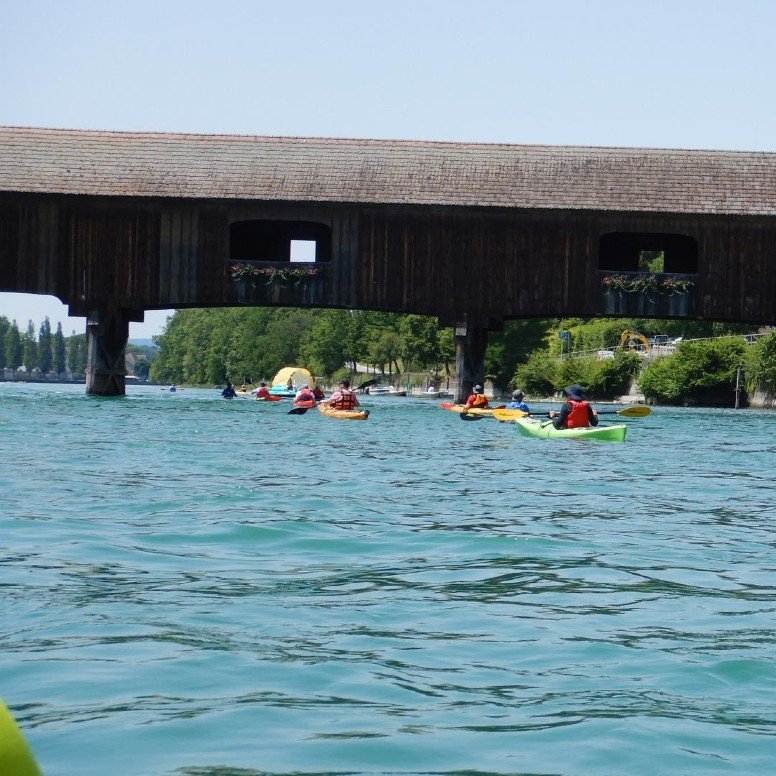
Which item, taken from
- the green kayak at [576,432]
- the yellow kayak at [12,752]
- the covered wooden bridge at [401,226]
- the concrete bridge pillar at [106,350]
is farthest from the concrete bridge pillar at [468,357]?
the yellow kayak at [12,752]

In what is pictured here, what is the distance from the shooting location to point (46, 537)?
8.52m

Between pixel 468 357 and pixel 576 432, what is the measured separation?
1156cm

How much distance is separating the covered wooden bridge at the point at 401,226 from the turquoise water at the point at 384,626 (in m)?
17.2

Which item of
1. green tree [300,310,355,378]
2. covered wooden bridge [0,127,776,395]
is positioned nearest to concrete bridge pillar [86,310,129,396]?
covered wooden bridge [0,127,776,395]

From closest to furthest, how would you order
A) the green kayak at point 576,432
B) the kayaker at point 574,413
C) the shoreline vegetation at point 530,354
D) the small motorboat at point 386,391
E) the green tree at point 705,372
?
the green kayak at point 576,432 < the kayaker at point 574,413 < the green tree at point 705,372 < the shoreline vegetation at point 530,354 < the small motorboat at point 386,391

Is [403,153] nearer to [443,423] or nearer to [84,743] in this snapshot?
[443,423]

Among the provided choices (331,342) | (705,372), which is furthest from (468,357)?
(331,342)

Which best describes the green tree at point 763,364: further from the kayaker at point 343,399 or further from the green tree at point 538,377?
the kayaker at point 343,399

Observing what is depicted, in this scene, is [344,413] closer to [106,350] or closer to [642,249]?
[106,350]

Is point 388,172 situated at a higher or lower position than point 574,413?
higher

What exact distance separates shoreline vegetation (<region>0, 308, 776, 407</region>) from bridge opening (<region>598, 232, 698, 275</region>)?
11.0 meters

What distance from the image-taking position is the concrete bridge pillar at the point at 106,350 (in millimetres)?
31406

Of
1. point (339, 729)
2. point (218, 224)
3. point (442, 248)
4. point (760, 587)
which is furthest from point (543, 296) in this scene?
point (339, 729)

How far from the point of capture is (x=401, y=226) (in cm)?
2998
